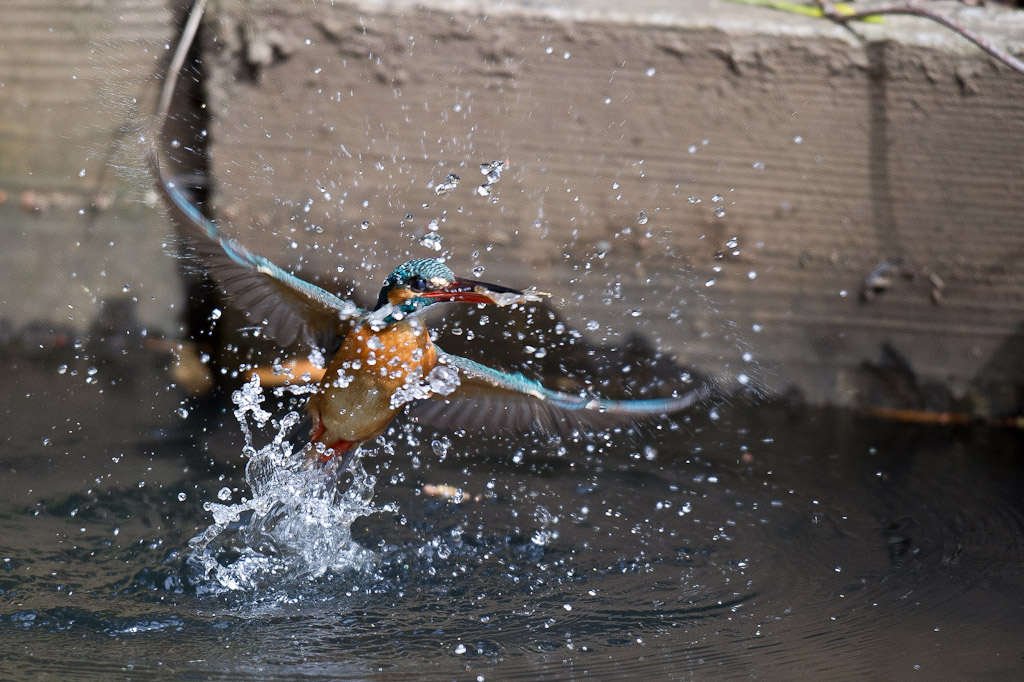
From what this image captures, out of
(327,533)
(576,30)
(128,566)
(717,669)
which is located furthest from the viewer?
(576,30)

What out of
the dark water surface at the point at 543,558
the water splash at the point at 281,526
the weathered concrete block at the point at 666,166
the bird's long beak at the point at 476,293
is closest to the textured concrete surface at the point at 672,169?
the weathered concrete block at the point at 666,166

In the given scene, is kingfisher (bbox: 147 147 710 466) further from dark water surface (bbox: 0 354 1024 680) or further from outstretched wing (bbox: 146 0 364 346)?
dark water surface (bbox: 0 354 1024 680)

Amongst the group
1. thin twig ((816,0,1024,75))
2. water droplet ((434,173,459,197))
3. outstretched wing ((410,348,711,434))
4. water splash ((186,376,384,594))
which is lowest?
water splash ((186,376,384,594))

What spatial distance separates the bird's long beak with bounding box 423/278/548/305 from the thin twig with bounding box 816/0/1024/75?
1.99 m

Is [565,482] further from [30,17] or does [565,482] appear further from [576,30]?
[30,17]

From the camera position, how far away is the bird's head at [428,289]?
2213mm

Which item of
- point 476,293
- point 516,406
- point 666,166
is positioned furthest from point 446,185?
point 476,293

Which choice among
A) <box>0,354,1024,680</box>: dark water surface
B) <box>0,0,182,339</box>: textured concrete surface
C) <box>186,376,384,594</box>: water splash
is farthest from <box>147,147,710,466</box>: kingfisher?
<box>0,0,182,339</box>: textured concrete surface

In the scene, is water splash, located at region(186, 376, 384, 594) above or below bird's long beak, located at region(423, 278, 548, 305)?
below

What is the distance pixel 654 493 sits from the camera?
283 cm

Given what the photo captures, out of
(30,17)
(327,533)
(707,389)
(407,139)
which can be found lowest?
(707,389)

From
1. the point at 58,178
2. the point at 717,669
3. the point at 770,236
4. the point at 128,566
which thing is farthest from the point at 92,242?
the point at 717,669

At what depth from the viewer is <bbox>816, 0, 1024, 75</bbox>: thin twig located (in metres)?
3.34

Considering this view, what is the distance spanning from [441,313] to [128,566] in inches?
59.2
